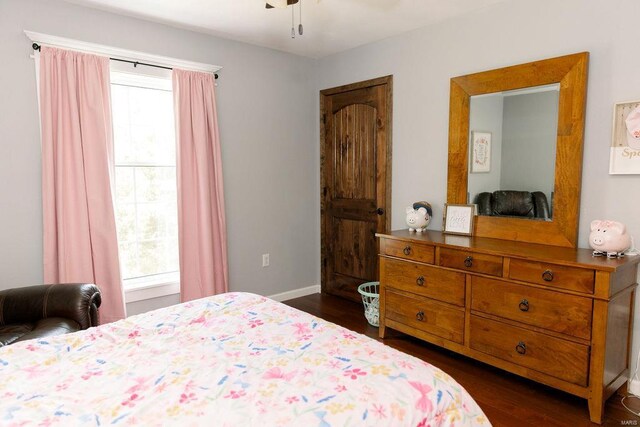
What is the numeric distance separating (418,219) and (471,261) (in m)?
0.72

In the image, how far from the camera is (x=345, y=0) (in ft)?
9.34

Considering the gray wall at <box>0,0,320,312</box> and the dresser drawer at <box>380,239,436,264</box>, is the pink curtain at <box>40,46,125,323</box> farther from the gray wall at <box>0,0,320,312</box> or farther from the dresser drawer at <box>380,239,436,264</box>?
the dresser drawer at <box>380,239,436,264</box>

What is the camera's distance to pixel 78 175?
9.58ft

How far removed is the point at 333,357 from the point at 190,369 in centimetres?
48

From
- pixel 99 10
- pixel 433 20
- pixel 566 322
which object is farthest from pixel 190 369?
pixel 433 20

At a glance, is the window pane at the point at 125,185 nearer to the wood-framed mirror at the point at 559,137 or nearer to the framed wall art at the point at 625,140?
the wood-framed mirror at the point at 559,137

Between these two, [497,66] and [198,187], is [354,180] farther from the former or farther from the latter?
[497,66]

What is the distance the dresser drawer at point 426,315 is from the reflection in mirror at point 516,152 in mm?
790

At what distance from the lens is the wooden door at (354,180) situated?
3816mm

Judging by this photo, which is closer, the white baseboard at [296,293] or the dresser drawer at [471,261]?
the dresser drawer at [471,261]

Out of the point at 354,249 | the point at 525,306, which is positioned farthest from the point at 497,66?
the point at 354,249

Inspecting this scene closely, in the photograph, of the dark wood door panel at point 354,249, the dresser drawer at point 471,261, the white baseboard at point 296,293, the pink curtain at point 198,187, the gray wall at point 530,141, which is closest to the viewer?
the dresser drawer at point 471,261

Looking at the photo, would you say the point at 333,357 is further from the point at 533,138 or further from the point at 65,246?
the point at 65,246

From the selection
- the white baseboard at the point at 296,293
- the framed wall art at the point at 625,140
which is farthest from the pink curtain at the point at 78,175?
the framed wall art at the point at 625,140
